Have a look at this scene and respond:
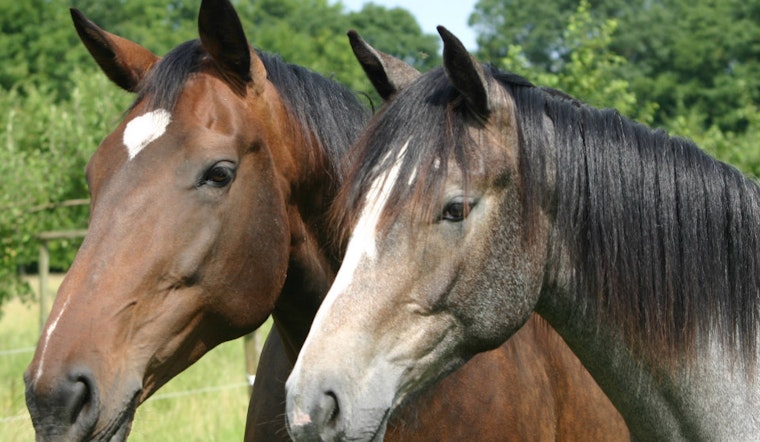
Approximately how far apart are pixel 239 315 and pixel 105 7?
47858mm

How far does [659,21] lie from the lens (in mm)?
54781

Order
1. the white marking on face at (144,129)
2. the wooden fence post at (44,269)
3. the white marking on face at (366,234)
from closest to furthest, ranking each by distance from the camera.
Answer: the white marking on face at (366,234), the white marking on face at (144,129), the wooden fence post at (44,269)

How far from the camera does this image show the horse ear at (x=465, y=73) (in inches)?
93.4

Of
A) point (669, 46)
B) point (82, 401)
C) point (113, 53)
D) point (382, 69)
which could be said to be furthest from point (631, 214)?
point (669, 46)

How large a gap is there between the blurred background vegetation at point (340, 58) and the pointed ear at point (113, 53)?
627 centimetres

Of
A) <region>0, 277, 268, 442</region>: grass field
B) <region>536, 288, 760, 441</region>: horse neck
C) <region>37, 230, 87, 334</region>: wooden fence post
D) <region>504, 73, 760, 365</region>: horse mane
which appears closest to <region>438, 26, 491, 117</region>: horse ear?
<region>504, 73, 760, 365</region>: horse mane

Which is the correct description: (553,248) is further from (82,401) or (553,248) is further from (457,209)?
(82,401)

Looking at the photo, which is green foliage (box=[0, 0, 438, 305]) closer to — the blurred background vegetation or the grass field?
the blurred background vegetation

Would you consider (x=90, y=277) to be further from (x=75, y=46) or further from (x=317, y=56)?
Result: (x=317, y=56)

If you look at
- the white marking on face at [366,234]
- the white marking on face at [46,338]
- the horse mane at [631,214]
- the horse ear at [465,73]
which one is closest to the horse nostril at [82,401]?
the white marking on face at [46,338]

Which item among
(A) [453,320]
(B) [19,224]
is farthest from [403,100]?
(B) [19,224]

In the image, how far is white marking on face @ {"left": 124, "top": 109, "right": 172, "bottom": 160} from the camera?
2.82 m

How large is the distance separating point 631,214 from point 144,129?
5.33 ft

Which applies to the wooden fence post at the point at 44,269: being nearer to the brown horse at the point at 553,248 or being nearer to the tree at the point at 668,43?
the brown horse at the point at 553,248
